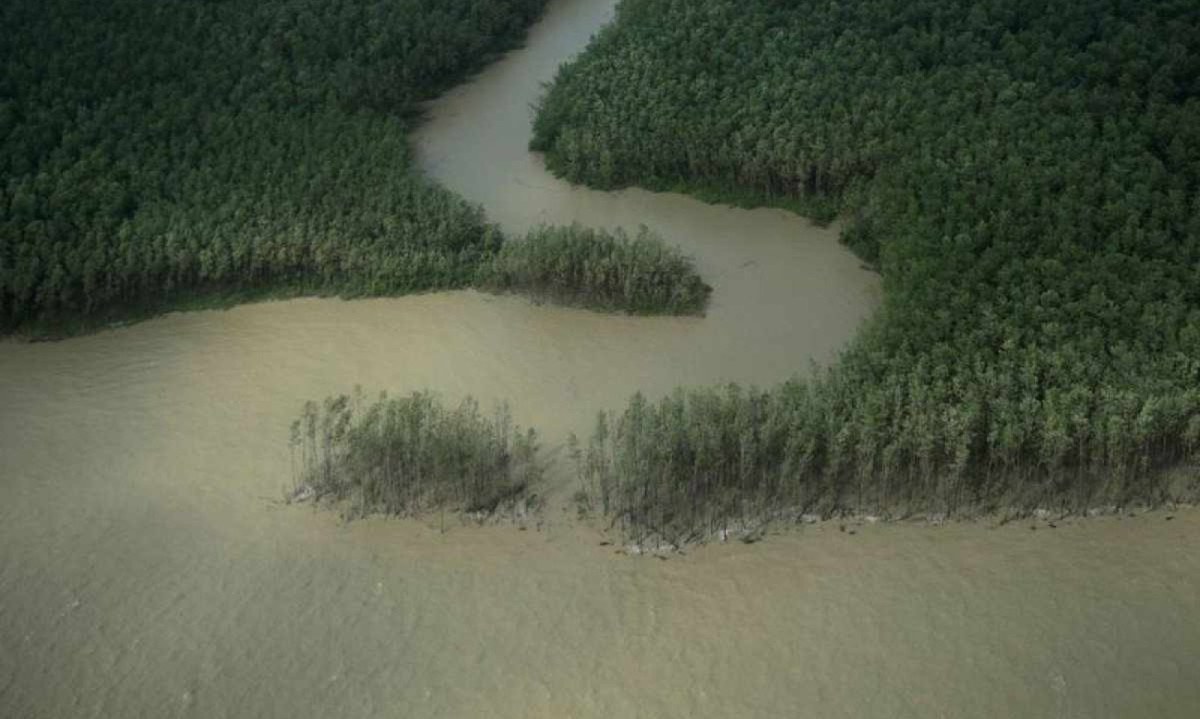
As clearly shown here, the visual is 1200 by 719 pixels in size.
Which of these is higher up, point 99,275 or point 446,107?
point 446,107

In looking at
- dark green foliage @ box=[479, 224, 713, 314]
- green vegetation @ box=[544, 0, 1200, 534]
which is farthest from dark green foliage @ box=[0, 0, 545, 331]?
green vegetation @ box=[544, 0, 1200, 534]

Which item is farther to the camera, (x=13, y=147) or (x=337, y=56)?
(x=337, y=56)

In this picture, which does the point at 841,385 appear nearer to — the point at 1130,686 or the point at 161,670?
the point at 1130,686

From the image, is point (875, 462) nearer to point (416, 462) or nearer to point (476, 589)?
point (476, 589)

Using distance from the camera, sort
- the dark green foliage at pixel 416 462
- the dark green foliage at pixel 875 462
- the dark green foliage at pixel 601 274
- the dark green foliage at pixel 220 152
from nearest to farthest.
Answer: the dark green foliage at pixel 875 462
the dark green foliage at pixel 416 462
the dark green foliage at pixel 601 274
the dark green foliage at pixel 220 152

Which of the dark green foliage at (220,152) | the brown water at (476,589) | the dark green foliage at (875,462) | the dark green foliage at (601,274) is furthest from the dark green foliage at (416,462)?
the dark green foliage at (220,152)

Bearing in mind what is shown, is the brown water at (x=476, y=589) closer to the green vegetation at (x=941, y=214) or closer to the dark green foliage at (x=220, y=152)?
the green vegetation at (x=941, y=214)

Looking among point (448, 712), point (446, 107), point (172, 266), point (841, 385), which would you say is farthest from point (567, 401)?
point (446, 107)
